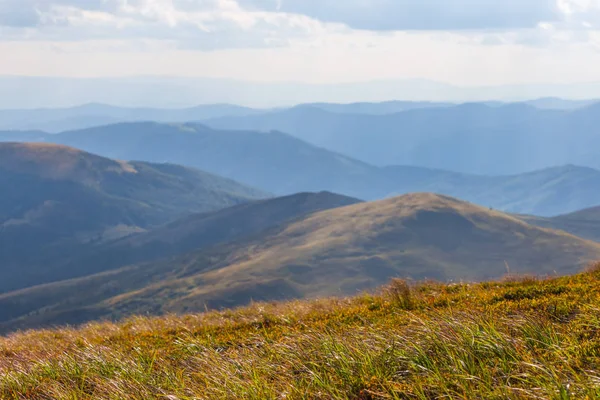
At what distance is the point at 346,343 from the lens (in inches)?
319

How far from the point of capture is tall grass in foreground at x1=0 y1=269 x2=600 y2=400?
6512 mm

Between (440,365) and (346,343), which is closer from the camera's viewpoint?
(440,365)

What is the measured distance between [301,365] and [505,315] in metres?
3.06

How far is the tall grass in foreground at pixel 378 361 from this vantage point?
6512 mm

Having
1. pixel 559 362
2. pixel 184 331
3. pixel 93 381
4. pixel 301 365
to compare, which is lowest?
pixel 184 331

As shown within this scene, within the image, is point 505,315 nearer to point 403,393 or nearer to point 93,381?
point 403,393

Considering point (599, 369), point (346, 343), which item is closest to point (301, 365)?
point (346, 343)

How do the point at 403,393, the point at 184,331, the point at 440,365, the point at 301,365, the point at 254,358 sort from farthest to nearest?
the point at 184,331, the point at 254,358, the point at 301,365, the point at 440,365, the point at 403,393

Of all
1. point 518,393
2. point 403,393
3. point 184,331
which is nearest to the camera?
point 518,393

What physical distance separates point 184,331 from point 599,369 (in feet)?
28.1

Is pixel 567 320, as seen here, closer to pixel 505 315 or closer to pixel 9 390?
pixel 505 315

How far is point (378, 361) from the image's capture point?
7516 mm

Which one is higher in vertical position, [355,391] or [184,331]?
[355,391]

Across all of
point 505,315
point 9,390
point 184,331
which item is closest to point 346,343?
point 505,315
